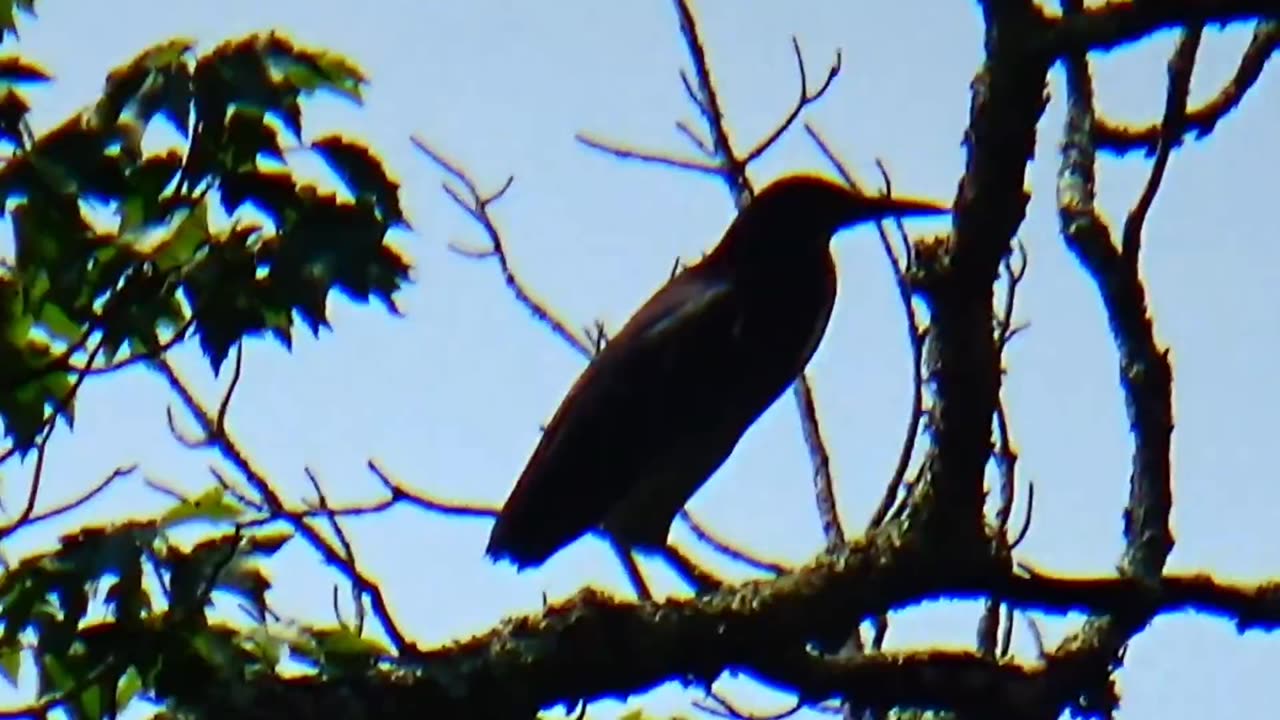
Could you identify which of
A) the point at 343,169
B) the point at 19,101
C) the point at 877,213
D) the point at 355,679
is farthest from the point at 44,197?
the point at 877,213

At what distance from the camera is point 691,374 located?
543 cm

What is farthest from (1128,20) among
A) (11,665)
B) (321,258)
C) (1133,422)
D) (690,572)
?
(690,572)

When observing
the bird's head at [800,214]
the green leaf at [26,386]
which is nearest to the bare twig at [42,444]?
the green leaf at [26,386]

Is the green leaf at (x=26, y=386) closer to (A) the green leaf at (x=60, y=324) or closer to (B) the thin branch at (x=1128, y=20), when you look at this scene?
(A) the green leaf at (x=60, y=324)

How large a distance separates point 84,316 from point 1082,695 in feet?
5.62

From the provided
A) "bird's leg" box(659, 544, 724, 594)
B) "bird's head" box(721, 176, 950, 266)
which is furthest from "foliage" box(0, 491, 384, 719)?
"bird's head" box(721, 176, 950, 266)

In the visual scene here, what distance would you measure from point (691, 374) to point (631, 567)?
2.43ft

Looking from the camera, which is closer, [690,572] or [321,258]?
[321,258]

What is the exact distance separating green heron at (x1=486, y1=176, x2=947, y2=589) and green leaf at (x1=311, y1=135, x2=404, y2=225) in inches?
97.5

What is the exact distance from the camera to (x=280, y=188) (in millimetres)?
2422

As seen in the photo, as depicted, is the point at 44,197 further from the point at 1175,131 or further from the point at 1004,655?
the point at 1004,655

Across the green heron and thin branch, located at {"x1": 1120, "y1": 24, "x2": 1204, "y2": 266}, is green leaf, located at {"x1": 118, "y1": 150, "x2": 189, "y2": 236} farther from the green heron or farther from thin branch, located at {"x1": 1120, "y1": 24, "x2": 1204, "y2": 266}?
the green heron

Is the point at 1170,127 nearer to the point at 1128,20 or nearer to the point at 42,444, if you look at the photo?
the point at 1128,20

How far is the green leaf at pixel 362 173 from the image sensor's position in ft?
8.21
